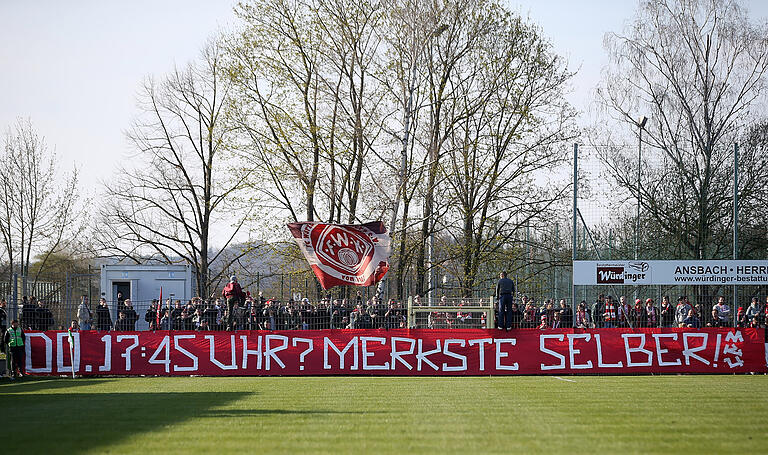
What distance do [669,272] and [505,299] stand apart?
16.5 ft

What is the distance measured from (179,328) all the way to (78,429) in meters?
12.9

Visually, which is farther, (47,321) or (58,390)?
(47,321)

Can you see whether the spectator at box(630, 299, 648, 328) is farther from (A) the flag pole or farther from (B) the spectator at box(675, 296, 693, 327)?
(A) the flag pole

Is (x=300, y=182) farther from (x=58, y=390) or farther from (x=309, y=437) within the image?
(x=309, y=437)

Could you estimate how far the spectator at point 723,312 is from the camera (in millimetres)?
23145

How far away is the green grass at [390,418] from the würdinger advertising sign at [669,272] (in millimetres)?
5074

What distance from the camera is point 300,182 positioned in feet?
111

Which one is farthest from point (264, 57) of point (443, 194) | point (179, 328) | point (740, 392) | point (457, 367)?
point (740, 392)

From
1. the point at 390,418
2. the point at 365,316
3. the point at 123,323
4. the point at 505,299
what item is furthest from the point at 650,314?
the point at 123,323

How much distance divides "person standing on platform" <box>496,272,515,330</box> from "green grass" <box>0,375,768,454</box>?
157 inches

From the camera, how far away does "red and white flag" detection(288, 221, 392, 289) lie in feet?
74.0

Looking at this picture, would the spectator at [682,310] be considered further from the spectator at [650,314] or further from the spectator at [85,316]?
the spectator at [85,316]

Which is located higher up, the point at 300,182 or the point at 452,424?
the point at 300,182

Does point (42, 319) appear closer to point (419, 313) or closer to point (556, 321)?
point (419, 313)
